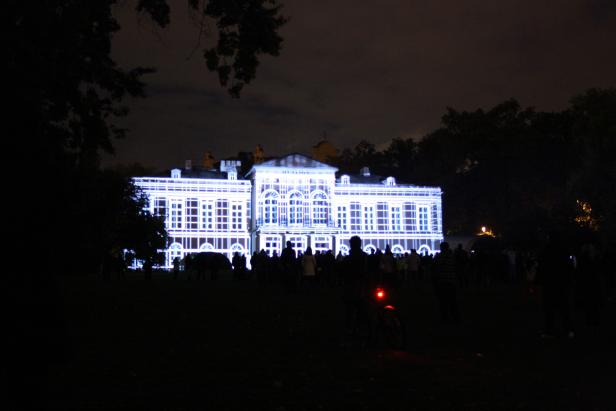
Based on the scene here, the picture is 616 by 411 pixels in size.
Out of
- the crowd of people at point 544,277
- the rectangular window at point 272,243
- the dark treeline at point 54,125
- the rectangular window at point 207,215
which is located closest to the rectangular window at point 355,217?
the rectangular window at point 272,243

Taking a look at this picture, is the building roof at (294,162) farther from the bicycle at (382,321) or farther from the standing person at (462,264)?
the bicycle at (382,321)

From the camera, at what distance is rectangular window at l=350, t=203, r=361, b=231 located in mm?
72812

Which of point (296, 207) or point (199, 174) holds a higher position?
point (199, 174)

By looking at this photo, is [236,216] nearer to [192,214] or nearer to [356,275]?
[192,214]

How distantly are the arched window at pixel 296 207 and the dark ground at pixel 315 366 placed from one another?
53017 mm

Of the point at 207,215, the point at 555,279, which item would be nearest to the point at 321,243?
the point at 207,215

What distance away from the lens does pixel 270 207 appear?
226 ft

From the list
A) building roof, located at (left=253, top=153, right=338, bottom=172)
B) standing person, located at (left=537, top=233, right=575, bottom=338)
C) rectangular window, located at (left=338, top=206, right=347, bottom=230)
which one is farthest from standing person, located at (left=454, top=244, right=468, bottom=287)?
rectangular window, located at (left=338, top=206, right=347, bottom=230)

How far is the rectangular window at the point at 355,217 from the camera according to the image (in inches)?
2867

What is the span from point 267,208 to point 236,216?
133 inches

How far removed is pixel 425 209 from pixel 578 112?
19.7m

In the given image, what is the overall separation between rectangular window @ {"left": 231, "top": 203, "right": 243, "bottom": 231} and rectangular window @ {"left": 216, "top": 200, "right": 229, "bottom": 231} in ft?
1.69

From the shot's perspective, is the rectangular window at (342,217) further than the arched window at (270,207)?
Yes

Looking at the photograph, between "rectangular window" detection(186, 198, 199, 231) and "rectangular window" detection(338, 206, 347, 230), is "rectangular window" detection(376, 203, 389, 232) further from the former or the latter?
"rectangular window" detection(186, 198, 199, 231)
